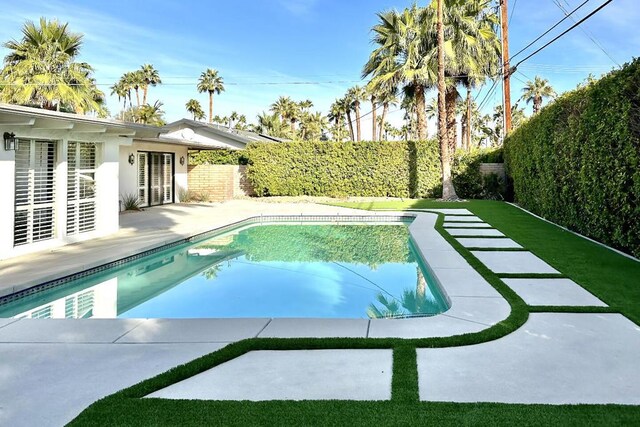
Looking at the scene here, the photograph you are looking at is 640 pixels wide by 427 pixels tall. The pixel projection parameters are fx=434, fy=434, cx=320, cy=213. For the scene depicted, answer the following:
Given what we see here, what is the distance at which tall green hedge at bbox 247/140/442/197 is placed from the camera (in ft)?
62.3

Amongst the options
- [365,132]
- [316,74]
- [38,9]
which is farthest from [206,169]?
[365,132]

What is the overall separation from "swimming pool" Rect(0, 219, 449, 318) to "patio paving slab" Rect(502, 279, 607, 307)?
33.6 inches

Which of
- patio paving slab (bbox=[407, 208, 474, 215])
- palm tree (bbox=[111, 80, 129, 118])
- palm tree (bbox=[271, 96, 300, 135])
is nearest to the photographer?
patio paving slab (bbox=[407, 208, 474, 215])

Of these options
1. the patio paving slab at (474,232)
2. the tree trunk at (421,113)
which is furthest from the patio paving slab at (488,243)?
the tree trunk at (421,113)

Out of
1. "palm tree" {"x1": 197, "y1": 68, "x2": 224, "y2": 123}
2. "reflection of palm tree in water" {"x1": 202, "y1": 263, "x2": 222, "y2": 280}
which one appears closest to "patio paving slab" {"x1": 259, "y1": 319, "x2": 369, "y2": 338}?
"reflection of palm tree in water" {"x1": 202, "y1": 263, "x2": 222, "y2": 280}

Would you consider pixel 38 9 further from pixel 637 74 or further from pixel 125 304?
pixel 637 74

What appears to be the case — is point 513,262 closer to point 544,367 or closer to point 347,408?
point 544,367

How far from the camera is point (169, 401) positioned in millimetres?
2434

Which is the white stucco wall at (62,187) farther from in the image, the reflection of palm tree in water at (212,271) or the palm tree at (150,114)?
the palm tree at (150,114)

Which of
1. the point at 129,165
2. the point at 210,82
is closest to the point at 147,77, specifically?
the point at 210,82

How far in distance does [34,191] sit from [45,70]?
12235mm

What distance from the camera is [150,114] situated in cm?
3331

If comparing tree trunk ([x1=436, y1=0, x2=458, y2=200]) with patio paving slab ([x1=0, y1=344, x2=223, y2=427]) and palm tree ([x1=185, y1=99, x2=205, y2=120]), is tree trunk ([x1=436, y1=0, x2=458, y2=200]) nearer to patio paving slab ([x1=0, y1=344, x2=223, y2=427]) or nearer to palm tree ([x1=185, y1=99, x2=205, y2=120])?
patio paving slab ([x1=0, y1=344, x2=223, y2=427])

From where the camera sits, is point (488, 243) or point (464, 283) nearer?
point (464, 283)
